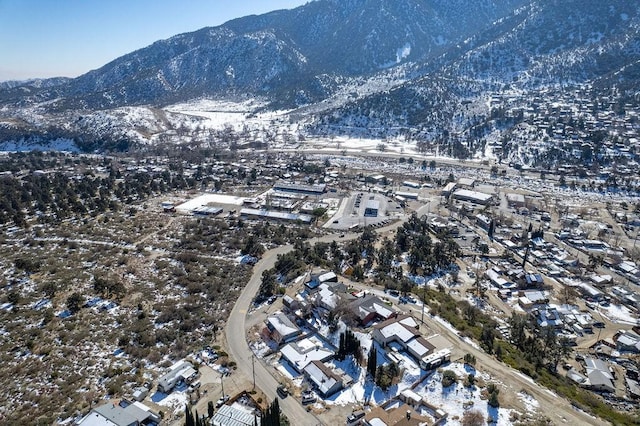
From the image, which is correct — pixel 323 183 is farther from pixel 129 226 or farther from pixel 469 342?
pixel 469 342

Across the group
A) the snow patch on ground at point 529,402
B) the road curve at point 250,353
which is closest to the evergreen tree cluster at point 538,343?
the snow patch on ground at point 529,402

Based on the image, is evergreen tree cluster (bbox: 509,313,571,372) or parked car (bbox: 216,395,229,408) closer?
parked car (bbox: 216,395,229,408)

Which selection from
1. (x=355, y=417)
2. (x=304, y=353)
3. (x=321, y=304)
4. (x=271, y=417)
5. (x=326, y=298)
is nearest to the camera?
(x=271, y=417)

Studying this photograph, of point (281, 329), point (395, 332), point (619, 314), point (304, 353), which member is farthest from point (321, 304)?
point (619, 314)

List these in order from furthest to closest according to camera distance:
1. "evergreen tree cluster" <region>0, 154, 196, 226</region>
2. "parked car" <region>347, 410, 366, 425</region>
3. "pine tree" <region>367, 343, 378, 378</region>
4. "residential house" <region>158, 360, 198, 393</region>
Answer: "evergreen tree cluster" <region>0, 154, 196, 226</region>
"pine tree" <region>367, 343, 378, 378</region>
"residential house" <region>158, 360, 198, 393</region>
"parked car" <region>347, 410, 366, 425</region>

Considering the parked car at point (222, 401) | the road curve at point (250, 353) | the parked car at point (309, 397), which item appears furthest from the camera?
the parked car at point (309, 397)

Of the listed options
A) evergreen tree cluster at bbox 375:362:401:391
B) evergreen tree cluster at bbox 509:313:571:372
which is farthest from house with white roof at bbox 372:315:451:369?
evergreen tree cluster at bbox 509:313:571:372

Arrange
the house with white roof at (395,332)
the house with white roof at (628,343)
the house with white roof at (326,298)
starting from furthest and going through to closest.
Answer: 1. the house with white roof at (326,298)
2. the house with white roof at (628,343)
3. the house with white roof at (395,332)

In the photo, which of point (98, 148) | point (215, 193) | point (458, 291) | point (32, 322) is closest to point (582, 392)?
point (458, 291)

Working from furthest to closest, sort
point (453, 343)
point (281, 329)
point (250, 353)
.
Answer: point (281, 329)
point (453, 343)
point (250, 353)

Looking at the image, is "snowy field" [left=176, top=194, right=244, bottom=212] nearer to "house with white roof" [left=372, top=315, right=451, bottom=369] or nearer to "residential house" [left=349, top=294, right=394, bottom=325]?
"residential house" [left=349, top=294, right=394, bottom=325]

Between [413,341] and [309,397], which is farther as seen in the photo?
[413,341]

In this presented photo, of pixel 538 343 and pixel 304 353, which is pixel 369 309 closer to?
pixel 304 353

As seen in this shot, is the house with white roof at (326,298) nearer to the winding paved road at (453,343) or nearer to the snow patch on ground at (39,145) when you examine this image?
the winding paved road at (453,343)
